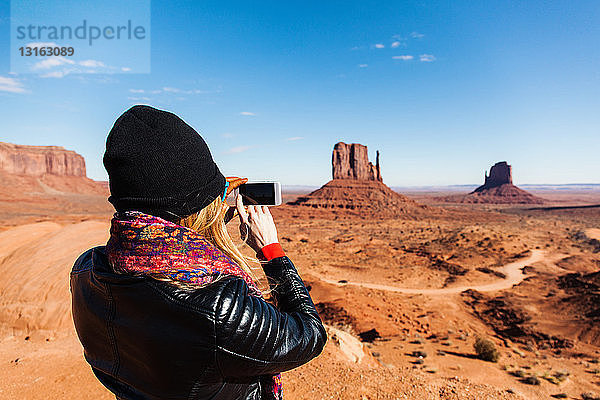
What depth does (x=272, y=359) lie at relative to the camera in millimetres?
1060

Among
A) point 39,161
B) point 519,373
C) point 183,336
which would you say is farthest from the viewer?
point 39,161

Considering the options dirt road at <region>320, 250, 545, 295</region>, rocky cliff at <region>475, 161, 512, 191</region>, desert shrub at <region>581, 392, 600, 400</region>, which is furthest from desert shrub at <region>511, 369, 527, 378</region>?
rocky cliff at <region>475, 161, 512, 191</region>

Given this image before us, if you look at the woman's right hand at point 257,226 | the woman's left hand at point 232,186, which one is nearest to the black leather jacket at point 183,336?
the woman's right hand at point 257,226

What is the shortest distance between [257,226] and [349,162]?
236ft

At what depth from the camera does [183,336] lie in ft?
3.05

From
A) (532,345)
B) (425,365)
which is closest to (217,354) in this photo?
(425,365)

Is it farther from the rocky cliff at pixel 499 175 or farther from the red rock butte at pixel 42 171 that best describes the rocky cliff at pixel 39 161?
the rocky cliff at pixel 499 175

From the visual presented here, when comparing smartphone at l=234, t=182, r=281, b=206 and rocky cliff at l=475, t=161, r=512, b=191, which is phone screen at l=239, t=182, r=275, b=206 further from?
rocky cliff at l=475, t=161, r=512, b=191

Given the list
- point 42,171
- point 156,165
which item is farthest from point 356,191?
point 42,171

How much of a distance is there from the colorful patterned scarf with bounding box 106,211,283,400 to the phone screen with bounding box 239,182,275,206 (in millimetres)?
466

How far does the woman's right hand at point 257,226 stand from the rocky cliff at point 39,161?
11491cm

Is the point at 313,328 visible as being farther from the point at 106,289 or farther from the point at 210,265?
the point at 106,289

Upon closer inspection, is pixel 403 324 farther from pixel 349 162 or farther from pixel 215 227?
pixel 349 162

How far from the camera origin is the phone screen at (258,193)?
60.7 inches
